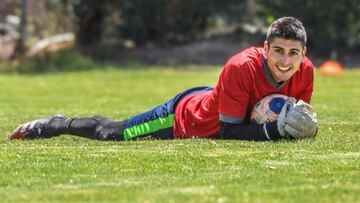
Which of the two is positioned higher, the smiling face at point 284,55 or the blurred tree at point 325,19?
the smiling face at point 284,55

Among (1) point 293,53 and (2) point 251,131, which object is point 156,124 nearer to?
(2) point 251,131

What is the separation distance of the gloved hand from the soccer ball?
0.34 ft

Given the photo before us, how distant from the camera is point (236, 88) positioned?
834cm

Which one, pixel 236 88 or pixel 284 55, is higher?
pixel 284 55

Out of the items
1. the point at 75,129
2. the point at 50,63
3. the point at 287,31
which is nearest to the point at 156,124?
the point at 75,129

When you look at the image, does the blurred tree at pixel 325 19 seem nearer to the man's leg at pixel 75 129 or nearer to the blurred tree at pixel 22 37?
the blurred tree at pixel 22 37

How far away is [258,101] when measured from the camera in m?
8.53

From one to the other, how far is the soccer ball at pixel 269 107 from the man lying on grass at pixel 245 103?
59 millimetres

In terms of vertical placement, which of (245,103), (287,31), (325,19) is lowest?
(325,19)

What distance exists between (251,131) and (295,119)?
1.71 feet

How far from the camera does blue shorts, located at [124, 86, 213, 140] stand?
9133 mm

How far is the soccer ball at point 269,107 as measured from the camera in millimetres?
8414

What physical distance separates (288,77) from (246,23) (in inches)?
824

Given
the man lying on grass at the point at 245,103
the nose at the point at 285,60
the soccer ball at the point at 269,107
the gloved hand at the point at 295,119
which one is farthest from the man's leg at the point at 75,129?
Result: the nose at the point at 285,60
